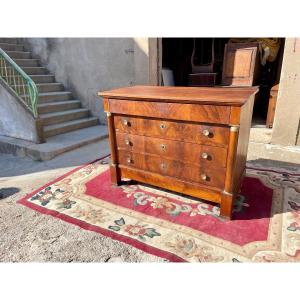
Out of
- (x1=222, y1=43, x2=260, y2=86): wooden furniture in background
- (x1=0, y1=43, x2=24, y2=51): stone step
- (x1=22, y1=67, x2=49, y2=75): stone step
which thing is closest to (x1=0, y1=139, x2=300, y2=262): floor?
(x1=22, y1=67, x2=49, y2=75): stone step

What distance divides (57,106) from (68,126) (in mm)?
717

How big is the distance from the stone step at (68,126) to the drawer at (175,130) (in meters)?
3.01

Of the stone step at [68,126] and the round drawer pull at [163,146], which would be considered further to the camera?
the stone step at [68,126]

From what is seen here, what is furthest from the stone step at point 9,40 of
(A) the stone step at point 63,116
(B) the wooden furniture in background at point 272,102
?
(B) the wooden furniture in background at point 272,102

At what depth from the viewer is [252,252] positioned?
74.5 inches

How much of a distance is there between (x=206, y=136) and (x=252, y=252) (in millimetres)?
1020

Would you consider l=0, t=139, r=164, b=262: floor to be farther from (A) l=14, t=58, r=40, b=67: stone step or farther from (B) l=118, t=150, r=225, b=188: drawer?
(A) l=14, t=58, r=40, b=67: stone step

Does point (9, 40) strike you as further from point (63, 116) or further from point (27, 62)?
point (63, 116)

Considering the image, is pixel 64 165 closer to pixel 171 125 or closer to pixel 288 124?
pixel 171 125

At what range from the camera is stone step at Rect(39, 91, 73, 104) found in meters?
5.84

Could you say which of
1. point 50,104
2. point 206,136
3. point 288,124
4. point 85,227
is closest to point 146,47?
point 50,104

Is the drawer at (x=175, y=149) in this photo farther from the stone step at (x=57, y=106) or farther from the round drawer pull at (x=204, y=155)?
the stone step at (x=57, y=106)

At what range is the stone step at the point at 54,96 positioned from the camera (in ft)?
19.2

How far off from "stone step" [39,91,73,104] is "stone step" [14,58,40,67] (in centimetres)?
134
